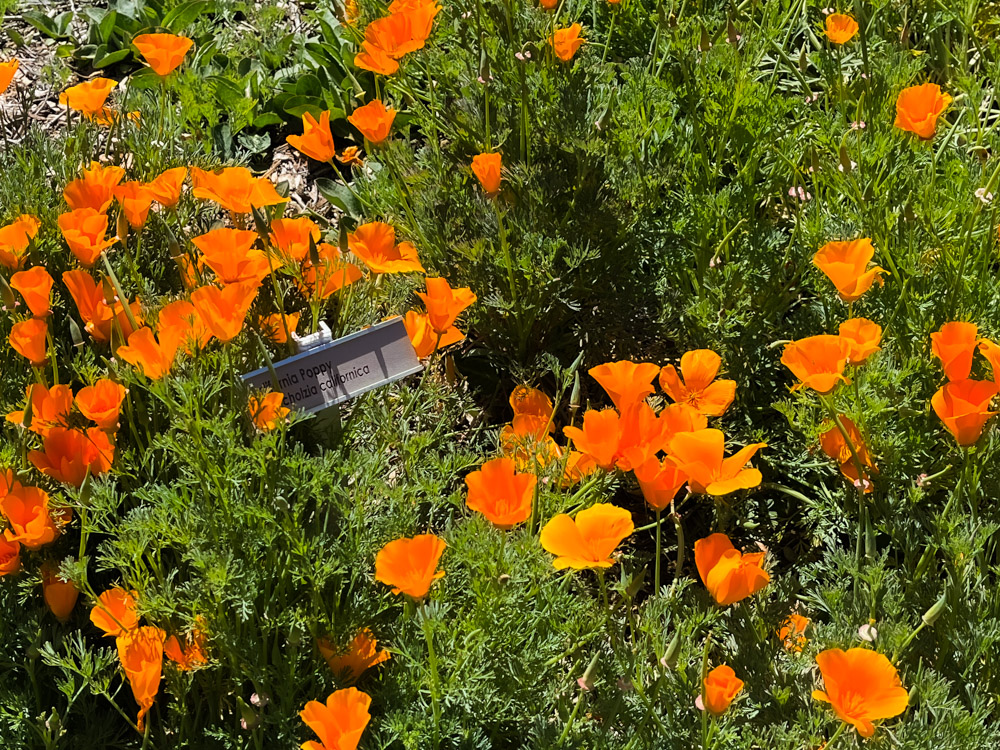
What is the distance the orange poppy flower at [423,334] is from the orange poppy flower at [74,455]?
1.68 ft

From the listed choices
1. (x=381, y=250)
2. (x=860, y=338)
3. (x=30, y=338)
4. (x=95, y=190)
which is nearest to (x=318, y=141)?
(x=381, y=250)

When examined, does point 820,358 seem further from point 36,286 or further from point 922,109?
point 36,286

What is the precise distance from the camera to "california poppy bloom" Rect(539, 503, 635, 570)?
1.38 metres

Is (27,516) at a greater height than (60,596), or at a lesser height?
greater

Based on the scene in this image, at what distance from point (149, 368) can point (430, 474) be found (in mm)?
483

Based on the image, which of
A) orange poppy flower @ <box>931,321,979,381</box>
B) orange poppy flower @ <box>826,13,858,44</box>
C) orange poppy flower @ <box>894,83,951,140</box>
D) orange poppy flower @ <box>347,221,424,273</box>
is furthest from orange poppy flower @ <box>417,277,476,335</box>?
orange poppy flower @ <box>826,13,858,44</box>

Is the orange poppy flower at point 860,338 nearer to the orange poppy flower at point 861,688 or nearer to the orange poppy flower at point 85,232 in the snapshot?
the orange poppy flower at point 861,688

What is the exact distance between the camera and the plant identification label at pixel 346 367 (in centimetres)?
166

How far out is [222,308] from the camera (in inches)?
60.1

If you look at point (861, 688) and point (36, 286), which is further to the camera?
point (36, 286)

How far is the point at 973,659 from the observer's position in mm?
1525

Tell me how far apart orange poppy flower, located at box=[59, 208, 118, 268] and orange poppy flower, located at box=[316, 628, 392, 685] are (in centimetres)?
74

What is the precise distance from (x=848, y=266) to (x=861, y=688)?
70 centimetres

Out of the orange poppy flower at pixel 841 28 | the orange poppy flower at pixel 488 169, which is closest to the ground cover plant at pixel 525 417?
the orange poppy flower at pixel 488 169
